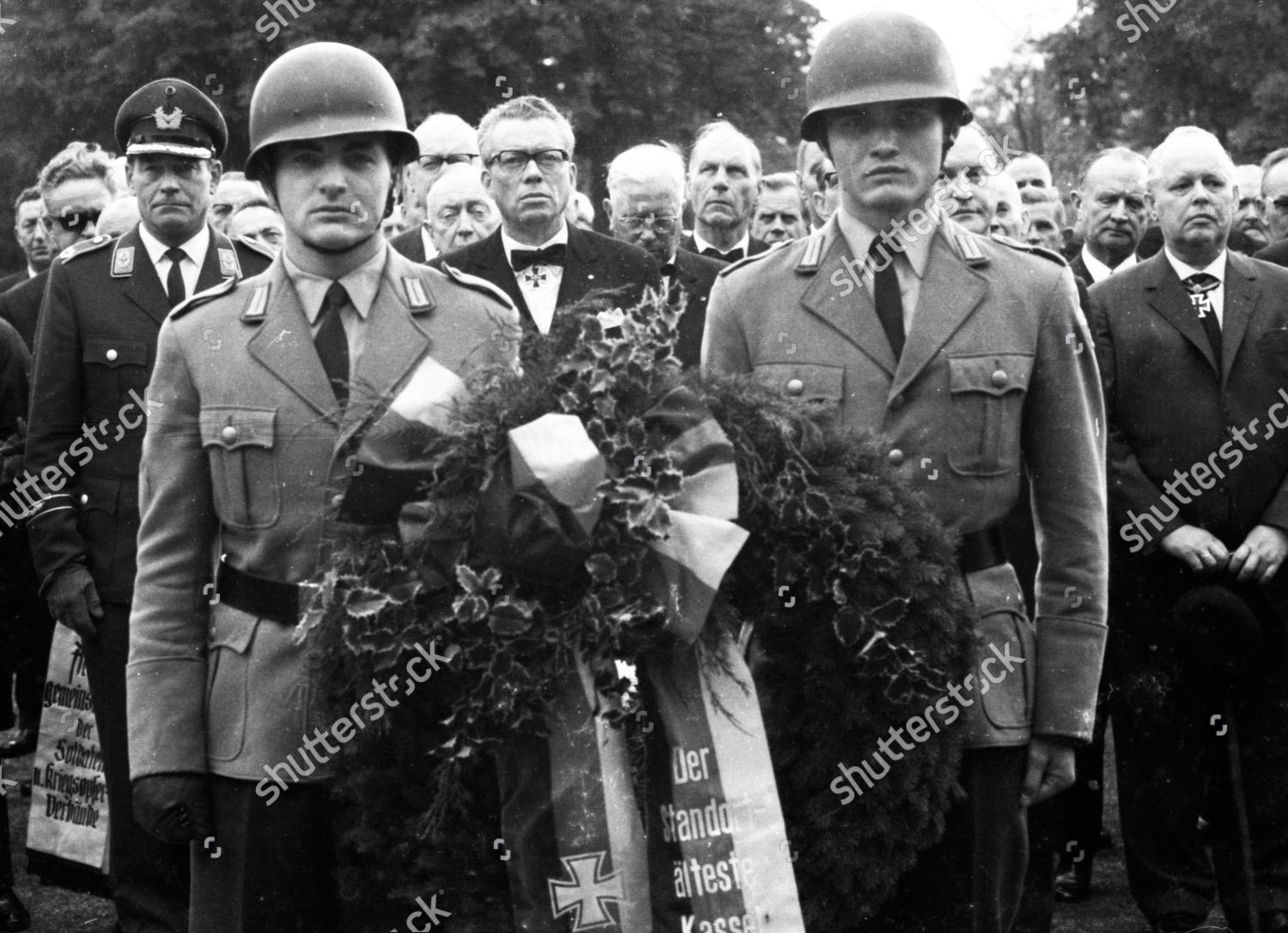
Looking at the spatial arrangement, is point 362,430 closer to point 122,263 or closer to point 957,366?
point 957,366

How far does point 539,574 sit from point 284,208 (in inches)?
50.9

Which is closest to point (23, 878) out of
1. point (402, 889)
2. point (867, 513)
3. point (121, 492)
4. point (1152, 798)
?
point (121, 492)

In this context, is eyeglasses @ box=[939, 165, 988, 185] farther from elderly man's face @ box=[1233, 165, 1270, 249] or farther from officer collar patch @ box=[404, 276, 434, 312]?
officer collar patch @ box=[404, 276, 434, 312]

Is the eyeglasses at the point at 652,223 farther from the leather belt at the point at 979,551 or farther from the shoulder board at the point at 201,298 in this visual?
the leather belt at the point at 979,551

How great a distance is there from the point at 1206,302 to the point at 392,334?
3.76 m

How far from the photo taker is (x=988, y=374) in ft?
14.4

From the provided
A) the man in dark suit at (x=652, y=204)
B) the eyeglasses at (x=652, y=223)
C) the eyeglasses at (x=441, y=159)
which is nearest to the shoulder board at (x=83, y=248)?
the man in dark suit at (x=652, y=204)

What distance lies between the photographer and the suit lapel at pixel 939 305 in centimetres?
439

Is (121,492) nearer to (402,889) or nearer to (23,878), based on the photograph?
(23,878)

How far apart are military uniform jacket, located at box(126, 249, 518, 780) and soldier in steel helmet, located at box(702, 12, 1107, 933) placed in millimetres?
674

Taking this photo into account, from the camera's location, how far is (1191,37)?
2369cm

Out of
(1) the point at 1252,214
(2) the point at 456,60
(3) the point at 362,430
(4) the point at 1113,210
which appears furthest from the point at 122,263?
(2) the point at 456,60

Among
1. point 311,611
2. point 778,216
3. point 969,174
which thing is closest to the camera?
point 311,611

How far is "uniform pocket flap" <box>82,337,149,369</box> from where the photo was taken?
21.3 feet
